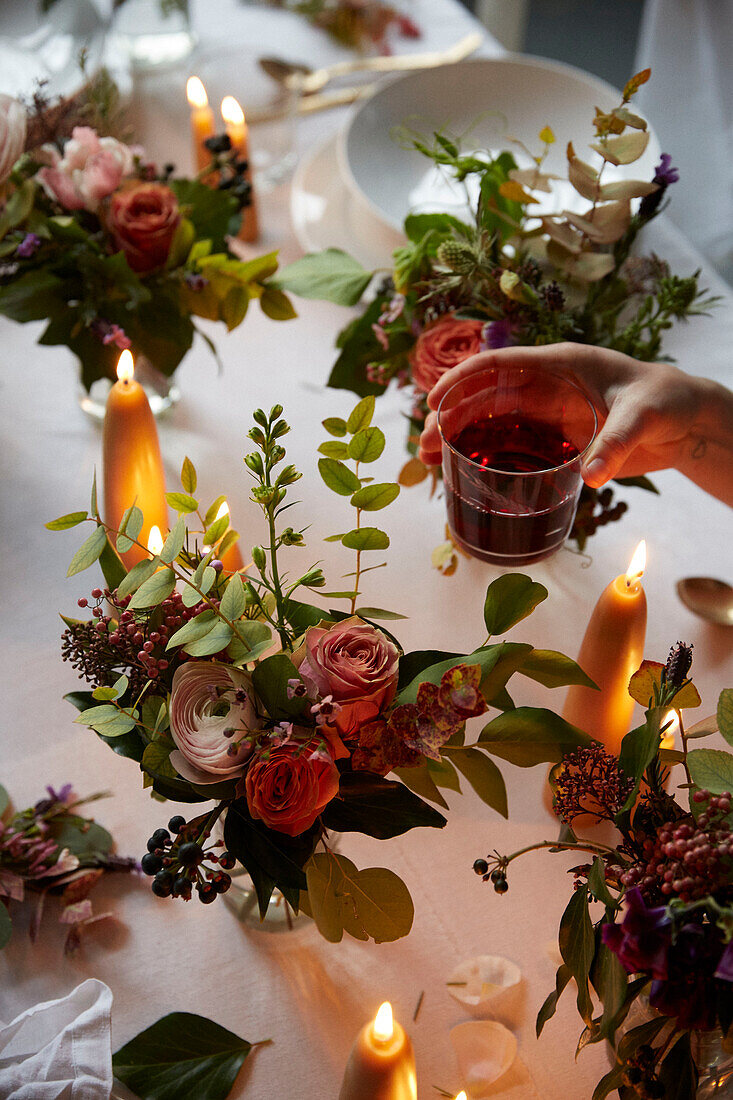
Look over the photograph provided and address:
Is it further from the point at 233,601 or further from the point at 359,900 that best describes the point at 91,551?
the point at 359,900

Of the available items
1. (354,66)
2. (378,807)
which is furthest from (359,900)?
(354,66)

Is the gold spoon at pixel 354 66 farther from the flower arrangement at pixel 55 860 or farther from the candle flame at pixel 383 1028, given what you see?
the candle flame at pixel 383 1028

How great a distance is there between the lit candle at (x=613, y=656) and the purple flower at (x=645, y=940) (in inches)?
8.9

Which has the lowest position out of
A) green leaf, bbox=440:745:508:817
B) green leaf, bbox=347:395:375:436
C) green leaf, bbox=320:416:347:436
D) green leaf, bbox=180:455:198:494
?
green leaf, bbox=440:745:508:817

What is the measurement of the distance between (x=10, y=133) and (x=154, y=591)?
547mm

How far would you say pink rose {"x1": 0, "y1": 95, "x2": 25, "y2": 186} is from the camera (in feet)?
2.72

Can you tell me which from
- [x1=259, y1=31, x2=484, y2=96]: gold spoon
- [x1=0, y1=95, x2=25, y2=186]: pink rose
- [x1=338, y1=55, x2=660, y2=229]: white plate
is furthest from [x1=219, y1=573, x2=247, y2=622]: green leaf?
[x1=259, y1=31, x2=484, y2=96]: gold spoon

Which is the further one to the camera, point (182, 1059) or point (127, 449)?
point (127, 449)

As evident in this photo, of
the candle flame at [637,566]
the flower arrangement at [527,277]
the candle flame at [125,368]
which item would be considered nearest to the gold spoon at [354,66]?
the flower arrangement at [527,277]

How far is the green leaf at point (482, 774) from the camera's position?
52 cm

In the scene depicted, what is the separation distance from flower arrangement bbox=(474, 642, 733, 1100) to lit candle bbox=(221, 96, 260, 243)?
749 millimetres

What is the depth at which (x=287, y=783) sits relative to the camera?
0.47 metres

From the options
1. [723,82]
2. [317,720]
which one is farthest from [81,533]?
[723,82]

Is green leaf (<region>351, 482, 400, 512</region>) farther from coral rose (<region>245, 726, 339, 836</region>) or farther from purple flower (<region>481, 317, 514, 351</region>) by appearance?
purple flower (<region>481, 317, 514, 351</region>)
